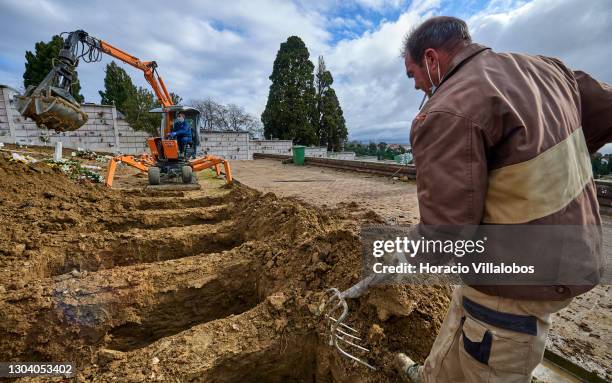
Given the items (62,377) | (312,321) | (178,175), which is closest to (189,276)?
(62,377)

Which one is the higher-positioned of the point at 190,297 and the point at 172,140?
the point at 172,140

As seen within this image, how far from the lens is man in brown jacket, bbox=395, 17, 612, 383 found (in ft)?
3.08

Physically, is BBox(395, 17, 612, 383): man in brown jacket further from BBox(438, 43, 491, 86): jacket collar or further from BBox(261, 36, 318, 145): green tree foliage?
BBox(261, 36, 318, 145): green tree foliage

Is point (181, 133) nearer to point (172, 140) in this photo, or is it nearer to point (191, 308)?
point (172, 140)

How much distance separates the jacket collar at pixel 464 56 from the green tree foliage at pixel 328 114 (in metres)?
24.5

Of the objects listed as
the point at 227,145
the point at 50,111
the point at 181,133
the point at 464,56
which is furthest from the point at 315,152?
the point at 464,56

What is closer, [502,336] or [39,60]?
[502,336]

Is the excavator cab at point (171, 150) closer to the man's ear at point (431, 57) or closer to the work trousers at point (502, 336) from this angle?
the man's ear at point (431, 57)

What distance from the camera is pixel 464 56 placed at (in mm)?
1115

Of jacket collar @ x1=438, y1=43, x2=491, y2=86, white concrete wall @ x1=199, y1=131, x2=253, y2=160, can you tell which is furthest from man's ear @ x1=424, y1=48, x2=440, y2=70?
white concrete wall @ x1=199, y1=131, x2=253, y2=160

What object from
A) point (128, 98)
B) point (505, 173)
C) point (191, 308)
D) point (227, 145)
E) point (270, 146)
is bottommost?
point (191, 308)

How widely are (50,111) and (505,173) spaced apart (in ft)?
23.5

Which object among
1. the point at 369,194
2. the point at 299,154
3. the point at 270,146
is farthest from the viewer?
the point at 270,146

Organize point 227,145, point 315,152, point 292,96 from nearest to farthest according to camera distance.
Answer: point 227,145
point 315,152
point 292,96
